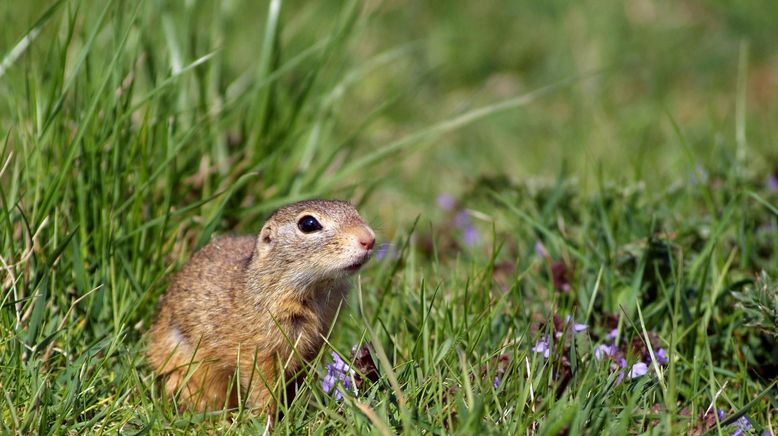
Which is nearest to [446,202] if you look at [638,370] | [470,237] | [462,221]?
[462,221]

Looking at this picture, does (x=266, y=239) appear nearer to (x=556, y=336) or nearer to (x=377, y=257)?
(x=377, y=257)

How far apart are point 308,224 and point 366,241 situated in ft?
1.00

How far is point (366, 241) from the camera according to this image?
3451 millimetres

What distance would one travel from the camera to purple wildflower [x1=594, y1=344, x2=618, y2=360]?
353cm

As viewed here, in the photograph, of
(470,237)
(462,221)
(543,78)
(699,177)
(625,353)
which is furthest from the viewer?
(543,78)

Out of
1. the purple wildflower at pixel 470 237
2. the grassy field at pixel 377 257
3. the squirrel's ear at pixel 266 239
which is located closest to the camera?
the grassy field at pixel 377 257

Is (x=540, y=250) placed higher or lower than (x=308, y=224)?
lower

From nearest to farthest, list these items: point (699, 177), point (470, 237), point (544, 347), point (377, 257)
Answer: point (544, 347)
point (377, 257)
point (699, 177)
point (470, 237)

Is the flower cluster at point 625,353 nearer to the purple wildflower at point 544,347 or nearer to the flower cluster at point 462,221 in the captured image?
the purple wildflower at point 544,347

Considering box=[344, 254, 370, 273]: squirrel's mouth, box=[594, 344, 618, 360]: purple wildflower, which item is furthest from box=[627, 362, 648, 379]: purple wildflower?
box=[344, 254, 370, 273]: squirrel's mouth

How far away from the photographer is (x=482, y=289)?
3963 mm

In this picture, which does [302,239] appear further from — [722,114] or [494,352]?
[722,114]

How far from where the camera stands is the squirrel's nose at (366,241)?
11.3ft

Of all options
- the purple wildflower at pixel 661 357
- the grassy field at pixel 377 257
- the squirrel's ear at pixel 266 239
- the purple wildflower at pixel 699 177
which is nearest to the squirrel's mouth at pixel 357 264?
the grassy field at pixel 377 257
